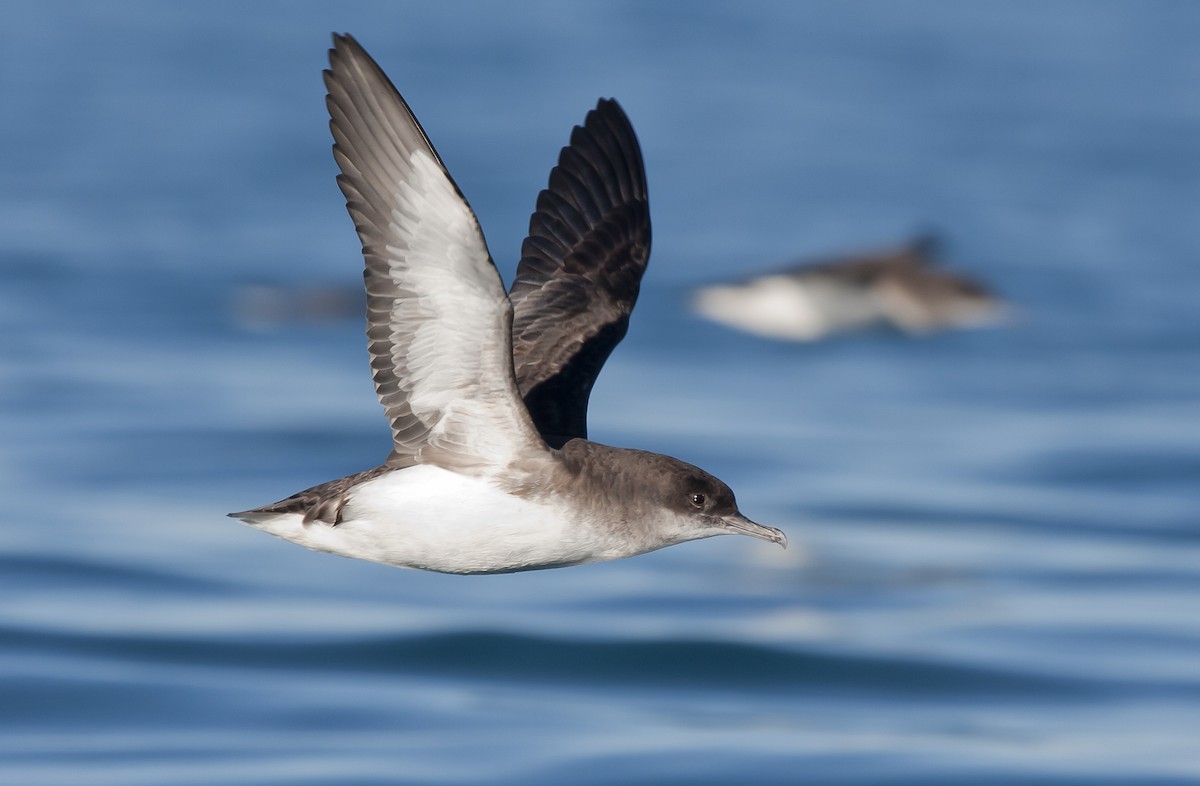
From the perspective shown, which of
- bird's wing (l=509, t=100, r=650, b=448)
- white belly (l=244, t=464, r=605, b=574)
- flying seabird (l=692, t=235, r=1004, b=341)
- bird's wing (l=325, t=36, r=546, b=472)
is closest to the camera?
bird's wing (l=325, t=36, r=546, b=472)

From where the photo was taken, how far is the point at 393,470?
950cm

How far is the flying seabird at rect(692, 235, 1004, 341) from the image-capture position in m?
33.3

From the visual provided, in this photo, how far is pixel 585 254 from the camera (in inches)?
465

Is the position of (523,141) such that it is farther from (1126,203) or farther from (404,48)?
(1126,203)

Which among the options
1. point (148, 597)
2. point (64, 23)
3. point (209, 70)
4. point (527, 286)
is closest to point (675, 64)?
point (209, 70)

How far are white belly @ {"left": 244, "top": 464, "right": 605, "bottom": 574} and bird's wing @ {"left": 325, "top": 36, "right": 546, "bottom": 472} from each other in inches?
6.8

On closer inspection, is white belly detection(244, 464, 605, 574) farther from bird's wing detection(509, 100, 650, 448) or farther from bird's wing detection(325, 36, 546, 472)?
bird's wing detection(509, 100, 650, 448)

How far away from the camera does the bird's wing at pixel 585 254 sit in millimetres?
11133

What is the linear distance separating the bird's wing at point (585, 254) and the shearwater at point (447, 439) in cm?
65

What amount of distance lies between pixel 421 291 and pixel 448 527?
108 cm

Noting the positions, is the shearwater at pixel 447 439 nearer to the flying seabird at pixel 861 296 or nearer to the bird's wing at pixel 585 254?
the bird's wing at pixel 585 254

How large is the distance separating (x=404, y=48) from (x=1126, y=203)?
81.6ft

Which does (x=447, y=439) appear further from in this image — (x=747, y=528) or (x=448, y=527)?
(x=747, y=528)

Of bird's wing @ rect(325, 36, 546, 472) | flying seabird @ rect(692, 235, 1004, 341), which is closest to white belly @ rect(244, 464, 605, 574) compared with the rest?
bird's wing @ rect(325, 36, 546, 472)
